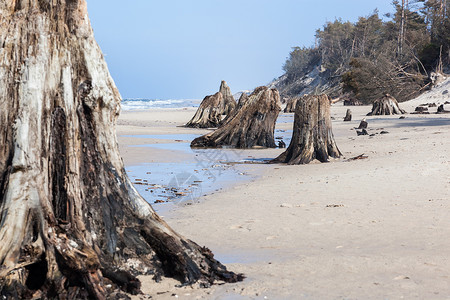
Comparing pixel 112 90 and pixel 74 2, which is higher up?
pixel 74 2

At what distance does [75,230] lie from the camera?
10.7 ft

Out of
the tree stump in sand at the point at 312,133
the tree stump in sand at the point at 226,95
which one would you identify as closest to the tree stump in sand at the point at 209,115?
the tree stump in sand at the point at 226,95

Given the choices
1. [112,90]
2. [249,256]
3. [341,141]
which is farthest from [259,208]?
[341,141]

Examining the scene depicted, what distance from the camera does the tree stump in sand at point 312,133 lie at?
10641 millimetres

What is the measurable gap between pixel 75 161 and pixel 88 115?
32cm

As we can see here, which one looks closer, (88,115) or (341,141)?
(88,115)

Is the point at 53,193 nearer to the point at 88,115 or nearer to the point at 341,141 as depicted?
the point at 88,115

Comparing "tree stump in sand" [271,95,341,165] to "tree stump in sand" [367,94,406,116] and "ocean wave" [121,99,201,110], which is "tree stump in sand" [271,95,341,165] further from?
"ocean wave" [121,99,201,110]

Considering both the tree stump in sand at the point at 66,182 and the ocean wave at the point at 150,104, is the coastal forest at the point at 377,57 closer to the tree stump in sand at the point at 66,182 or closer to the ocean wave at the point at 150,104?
the ocean wave at the point at 150,104

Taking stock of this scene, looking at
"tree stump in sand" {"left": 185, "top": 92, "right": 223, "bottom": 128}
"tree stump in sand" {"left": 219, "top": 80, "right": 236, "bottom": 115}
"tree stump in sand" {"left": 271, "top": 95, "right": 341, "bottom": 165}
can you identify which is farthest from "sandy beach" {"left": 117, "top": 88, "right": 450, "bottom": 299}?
"tree stump in sand" {"left": 219, "top": 80, "right": 236, "bottom": 115}

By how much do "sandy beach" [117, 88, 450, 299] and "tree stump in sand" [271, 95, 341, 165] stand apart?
35.6 inches

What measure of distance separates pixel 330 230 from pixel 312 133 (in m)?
5.87

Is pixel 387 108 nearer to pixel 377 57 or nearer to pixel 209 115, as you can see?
pixel 209 115

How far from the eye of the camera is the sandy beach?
344 cm
